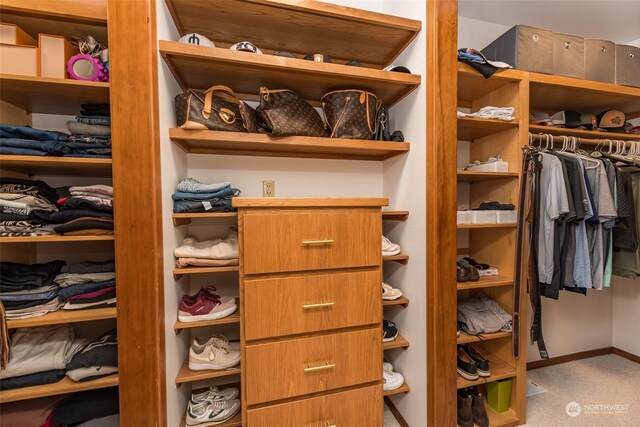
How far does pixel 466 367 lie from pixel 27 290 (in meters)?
2.19

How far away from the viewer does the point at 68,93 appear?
3.77 feet

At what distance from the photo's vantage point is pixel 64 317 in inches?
42.7

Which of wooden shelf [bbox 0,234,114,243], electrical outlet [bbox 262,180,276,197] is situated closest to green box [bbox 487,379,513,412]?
electrical outlet [bbox 262,180,276,197]

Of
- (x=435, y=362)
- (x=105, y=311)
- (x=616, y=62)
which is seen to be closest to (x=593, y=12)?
(x=616, y=62)

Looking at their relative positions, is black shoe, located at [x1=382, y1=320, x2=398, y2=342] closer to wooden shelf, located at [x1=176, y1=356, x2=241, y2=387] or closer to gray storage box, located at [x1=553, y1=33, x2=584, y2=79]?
wooden shelf, located at [x1=176, y1=356, x2=241, y2=387]

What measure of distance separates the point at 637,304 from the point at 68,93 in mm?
4082

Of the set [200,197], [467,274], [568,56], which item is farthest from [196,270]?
[568,56]

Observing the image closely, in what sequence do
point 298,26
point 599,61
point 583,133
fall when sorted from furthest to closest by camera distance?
1. point 583,133
2. point 599,61
3. point 298,26

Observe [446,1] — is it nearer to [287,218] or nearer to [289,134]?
[289,134]

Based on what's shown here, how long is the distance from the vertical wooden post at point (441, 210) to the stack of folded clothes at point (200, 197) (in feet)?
3.26

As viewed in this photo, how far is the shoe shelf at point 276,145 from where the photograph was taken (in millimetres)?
1224

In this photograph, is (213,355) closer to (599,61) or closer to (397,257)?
(397,257)

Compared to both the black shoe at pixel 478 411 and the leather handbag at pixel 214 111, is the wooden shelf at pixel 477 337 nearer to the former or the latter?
the black shoe at pixel 478 411

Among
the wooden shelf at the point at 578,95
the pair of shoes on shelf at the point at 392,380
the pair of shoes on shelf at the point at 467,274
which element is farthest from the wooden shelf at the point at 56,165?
the wooden shelf at the point at 578,95
